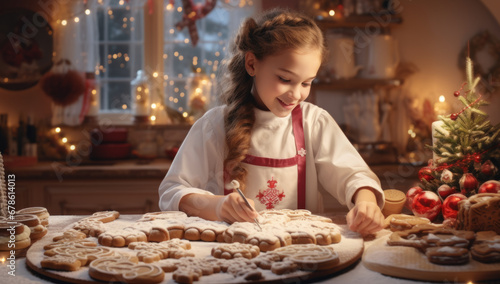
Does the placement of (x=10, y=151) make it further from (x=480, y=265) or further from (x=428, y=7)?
(x=480, y=265)

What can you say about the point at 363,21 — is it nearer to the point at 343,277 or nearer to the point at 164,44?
the point at 164,44

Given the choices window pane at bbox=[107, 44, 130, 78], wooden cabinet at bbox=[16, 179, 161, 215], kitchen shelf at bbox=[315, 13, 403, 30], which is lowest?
wooden cabinet at bbox=[16, 179, 161, 215]

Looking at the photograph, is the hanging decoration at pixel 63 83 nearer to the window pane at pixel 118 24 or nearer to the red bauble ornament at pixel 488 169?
the window pane at pixel 118 24

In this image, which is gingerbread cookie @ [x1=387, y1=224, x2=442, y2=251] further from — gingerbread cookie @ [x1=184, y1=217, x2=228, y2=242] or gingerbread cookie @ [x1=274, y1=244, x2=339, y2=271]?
gingerbread cookie @ [x1=184, y1=217, x2=228, y2=242]

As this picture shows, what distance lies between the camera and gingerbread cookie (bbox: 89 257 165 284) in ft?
3.42

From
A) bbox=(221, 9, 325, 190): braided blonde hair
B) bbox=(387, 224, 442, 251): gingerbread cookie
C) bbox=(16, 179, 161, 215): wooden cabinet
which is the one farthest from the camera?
bbox=(16, 179, 161, 215): wooden cabinet

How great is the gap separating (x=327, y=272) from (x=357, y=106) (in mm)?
2729

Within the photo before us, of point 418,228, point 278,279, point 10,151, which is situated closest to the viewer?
point 278,279

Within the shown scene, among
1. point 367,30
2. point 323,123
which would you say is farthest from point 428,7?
point 323,123

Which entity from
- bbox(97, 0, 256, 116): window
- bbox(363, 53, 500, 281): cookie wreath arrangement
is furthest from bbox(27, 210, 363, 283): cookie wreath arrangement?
bbox(97, 0, 256, 116): window

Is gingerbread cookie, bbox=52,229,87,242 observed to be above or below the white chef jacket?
below

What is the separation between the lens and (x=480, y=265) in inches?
44.8

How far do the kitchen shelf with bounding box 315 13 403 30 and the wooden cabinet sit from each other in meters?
1.52

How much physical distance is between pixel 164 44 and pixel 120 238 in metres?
2.91
